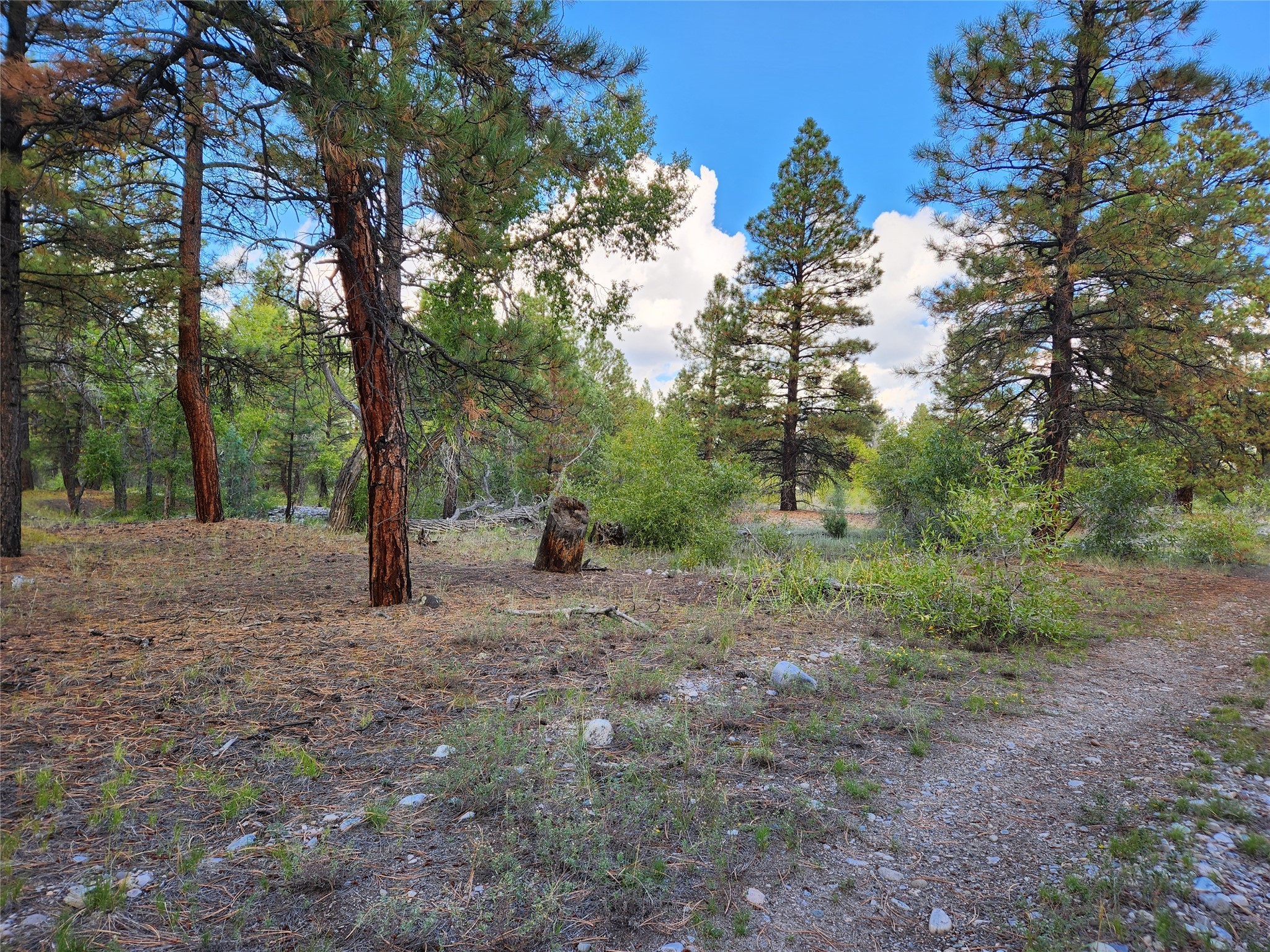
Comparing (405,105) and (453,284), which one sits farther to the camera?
(453,284)

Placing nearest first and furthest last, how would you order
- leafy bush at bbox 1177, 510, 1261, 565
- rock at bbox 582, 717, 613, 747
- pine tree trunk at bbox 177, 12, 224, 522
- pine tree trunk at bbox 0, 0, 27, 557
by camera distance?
rock at bbox 582, 717, 613, 747 → pine tree trunk at bbox 0, 0, 27, 557 → pine tree trunk at bbox 177, 12, 224, 522 → leafy bush at bbox 1177, 510, 1261, 565

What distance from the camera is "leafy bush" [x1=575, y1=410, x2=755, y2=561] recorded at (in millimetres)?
9656

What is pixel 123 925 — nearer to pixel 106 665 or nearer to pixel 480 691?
pixel 480 691

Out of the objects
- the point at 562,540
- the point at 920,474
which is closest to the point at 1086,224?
the point at 920,474

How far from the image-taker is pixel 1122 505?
1005 cm

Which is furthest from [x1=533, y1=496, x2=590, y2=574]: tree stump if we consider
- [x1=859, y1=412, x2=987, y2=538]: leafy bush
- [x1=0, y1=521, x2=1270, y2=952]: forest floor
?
[x1=859, y1=412, x2=987, y2=538]: leafy bush

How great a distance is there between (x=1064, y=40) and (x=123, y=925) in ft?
46.2

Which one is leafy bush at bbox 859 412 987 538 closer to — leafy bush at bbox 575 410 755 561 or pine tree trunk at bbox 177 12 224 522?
leafy bush at bbox 575 410 755 561

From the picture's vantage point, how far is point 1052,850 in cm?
215

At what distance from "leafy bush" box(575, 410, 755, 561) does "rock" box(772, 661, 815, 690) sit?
16.6 ft

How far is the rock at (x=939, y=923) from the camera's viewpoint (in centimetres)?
176

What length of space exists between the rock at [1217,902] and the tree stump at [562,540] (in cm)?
624

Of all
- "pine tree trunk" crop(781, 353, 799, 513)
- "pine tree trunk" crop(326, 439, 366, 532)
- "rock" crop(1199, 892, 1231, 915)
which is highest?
"pine tree trunk" crop(781, 353, 799, 513)

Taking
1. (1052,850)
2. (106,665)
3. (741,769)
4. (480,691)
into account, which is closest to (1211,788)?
(1052,850)
